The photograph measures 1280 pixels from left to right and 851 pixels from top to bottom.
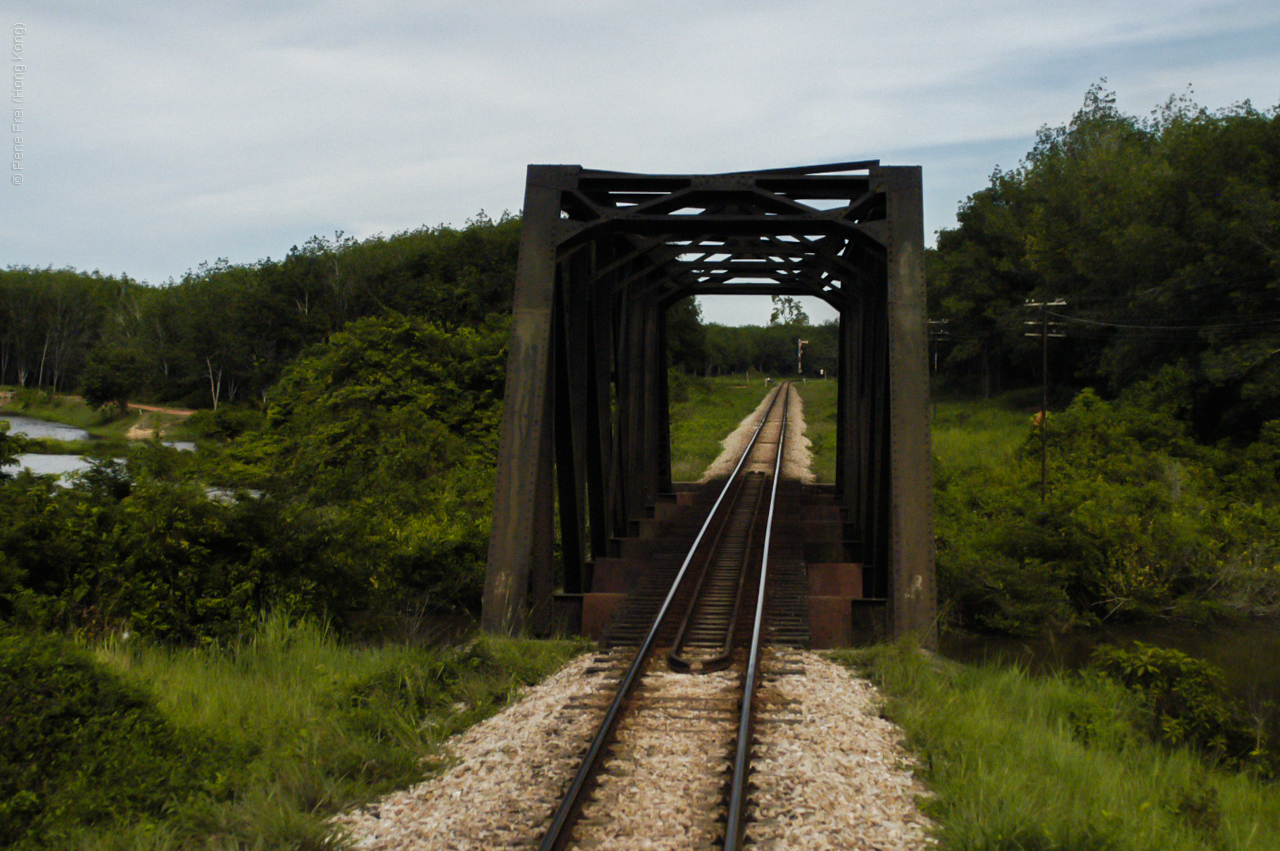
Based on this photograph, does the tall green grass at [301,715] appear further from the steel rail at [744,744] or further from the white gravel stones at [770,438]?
the white gravel stones at [770,438]

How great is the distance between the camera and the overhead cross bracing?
9.95 m

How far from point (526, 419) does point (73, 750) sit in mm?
Result: 5226

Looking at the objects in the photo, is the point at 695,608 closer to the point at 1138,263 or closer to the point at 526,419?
the point at 526,419

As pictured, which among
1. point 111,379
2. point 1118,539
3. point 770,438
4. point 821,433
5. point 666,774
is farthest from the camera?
point 111,379

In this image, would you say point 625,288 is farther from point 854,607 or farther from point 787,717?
point 787,717

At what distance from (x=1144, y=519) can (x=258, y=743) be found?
18.6 m

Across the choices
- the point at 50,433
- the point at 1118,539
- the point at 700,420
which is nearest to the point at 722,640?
the point at 1118,539

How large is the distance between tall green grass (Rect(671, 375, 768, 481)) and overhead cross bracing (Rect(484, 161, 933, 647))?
13871 mm

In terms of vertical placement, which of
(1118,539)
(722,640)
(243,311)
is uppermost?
(243,311)

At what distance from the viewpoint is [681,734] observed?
666 centimetres

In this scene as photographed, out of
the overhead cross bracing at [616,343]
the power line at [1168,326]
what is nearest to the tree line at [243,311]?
the power line at [1168,326]

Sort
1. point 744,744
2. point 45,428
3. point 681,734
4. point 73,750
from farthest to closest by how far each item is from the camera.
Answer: point 45,428 < point 681,734 < point 744,744 < point 73,750

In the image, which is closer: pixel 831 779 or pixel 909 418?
pixel 831 779

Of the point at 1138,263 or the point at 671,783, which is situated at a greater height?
the point at 1138,263
